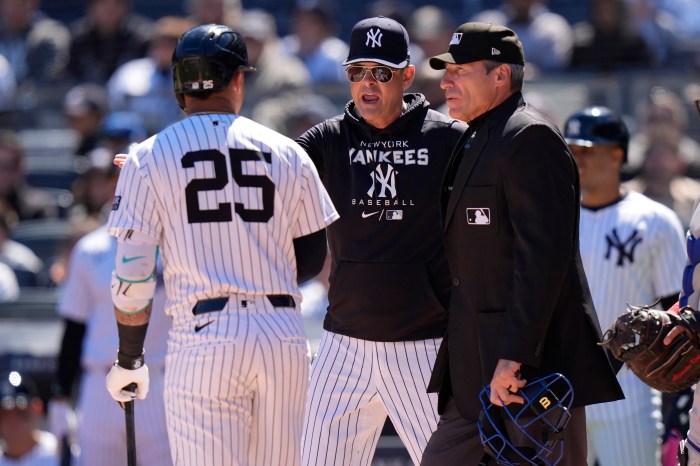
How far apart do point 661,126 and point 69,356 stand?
4.62 meters

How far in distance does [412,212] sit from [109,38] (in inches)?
301

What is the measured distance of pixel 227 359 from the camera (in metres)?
4.44

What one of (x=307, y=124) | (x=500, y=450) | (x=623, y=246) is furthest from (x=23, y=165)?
(x=500, y=450)

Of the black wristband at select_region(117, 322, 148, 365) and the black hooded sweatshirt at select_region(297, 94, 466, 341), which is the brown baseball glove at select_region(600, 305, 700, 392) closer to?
the black hooded sweatshirt at select_region(297, 94, 466, 341)

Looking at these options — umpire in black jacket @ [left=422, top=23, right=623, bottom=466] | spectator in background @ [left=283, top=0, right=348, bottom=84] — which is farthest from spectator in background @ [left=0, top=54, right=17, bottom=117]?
umpire in black jacket @ [left=422, top=23, right=623, bottom=466]

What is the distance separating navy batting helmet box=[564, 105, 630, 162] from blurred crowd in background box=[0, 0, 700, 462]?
2.13m

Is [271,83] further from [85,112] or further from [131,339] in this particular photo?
[131,339]

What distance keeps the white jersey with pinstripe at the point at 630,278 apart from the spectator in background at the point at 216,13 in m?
5.62

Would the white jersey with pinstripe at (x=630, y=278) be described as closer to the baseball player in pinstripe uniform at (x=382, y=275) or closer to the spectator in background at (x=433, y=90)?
the baseball player in pinstripe uniform at (x=382, y=275)

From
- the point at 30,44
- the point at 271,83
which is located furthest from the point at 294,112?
the point at 30,44

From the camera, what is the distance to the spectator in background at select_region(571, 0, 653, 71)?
10.1 m

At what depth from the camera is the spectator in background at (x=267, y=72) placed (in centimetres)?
1060

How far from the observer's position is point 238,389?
4488mm

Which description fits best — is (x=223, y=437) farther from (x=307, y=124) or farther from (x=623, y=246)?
(x=307, y=124)
